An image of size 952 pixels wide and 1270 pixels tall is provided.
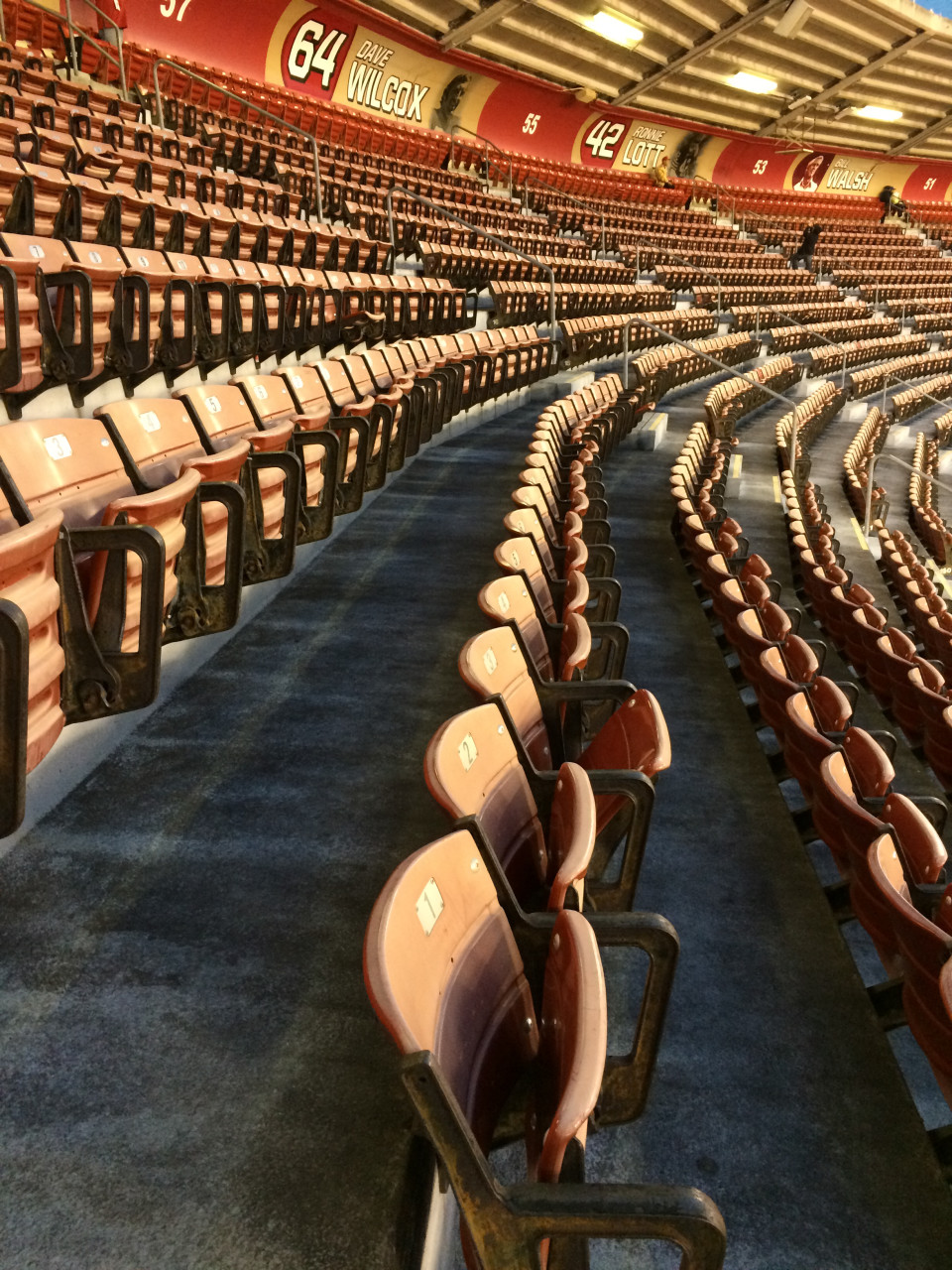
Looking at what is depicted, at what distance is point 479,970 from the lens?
72cm

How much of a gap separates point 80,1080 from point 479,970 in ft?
1.09

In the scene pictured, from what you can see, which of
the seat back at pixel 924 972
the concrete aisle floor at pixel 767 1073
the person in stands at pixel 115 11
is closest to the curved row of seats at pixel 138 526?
the concrete aisle floor at pixel 767 1073

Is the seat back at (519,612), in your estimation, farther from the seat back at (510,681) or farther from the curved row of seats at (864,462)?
the curved row of seats at (864,462)

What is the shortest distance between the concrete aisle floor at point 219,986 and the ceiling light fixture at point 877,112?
14410 mm

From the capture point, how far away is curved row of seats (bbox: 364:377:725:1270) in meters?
0.52

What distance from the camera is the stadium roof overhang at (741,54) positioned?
9.25m

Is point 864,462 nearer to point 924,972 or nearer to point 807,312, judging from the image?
point 807,312

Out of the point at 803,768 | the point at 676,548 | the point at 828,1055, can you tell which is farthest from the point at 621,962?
the point at 676,548

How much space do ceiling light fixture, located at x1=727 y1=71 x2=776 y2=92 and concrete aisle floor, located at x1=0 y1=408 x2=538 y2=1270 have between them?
12.2 metres

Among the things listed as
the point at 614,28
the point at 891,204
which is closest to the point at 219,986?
the point at 614,28

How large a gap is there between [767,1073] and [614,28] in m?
10.5

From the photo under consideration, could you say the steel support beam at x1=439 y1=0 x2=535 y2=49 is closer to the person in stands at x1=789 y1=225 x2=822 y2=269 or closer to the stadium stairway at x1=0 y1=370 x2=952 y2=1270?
the person in stands at x1=789 y1=225 x2=822 y2=269

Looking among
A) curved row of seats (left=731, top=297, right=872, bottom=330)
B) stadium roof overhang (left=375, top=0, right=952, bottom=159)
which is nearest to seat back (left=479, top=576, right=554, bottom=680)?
curved row of seats (left=731, top=297, right=872, bottom=330)

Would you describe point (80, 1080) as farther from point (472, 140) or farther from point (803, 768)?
point (472, 140)
